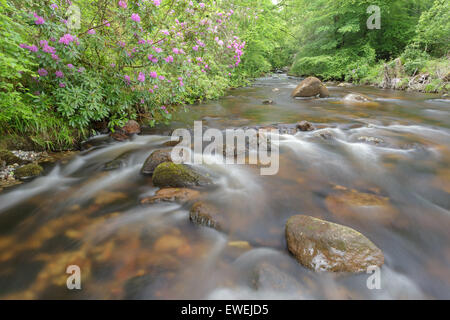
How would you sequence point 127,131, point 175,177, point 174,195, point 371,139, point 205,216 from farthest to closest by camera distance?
point 127,131
point 371,139
point 175,177
point 174,195
point 205,216

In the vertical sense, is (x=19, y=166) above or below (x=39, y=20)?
below

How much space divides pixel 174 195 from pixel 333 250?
5.48ft

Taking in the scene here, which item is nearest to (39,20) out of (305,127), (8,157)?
(8,157)

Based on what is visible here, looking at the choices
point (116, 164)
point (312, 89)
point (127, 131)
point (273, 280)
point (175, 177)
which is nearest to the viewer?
point (273, 280)

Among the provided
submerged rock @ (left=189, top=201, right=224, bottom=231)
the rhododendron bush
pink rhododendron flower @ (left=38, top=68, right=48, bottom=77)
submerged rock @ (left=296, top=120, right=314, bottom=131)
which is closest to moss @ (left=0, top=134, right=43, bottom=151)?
the rhododendron bush

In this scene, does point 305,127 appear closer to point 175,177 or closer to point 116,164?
point 175,177

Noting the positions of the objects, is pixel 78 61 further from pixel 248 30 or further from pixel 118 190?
pixel 248 30

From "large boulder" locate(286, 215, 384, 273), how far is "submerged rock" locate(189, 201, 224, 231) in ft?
2.38

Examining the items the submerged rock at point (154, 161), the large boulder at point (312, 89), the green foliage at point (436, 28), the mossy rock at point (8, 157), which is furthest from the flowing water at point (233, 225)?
the green foliage at point (436, 28)

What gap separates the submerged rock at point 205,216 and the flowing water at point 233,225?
0.25 feet

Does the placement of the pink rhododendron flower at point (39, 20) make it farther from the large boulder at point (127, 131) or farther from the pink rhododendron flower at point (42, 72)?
the large boulder at point (127, 131)

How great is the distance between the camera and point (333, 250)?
1.70 metres

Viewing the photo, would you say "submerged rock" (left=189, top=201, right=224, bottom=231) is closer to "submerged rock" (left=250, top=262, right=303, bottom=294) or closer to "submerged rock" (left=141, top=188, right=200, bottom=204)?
"submerged rock" (left=141, top=188, right=200, bottom=204)

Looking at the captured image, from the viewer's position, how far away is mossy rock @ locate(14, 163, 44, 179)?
2.83 metres
